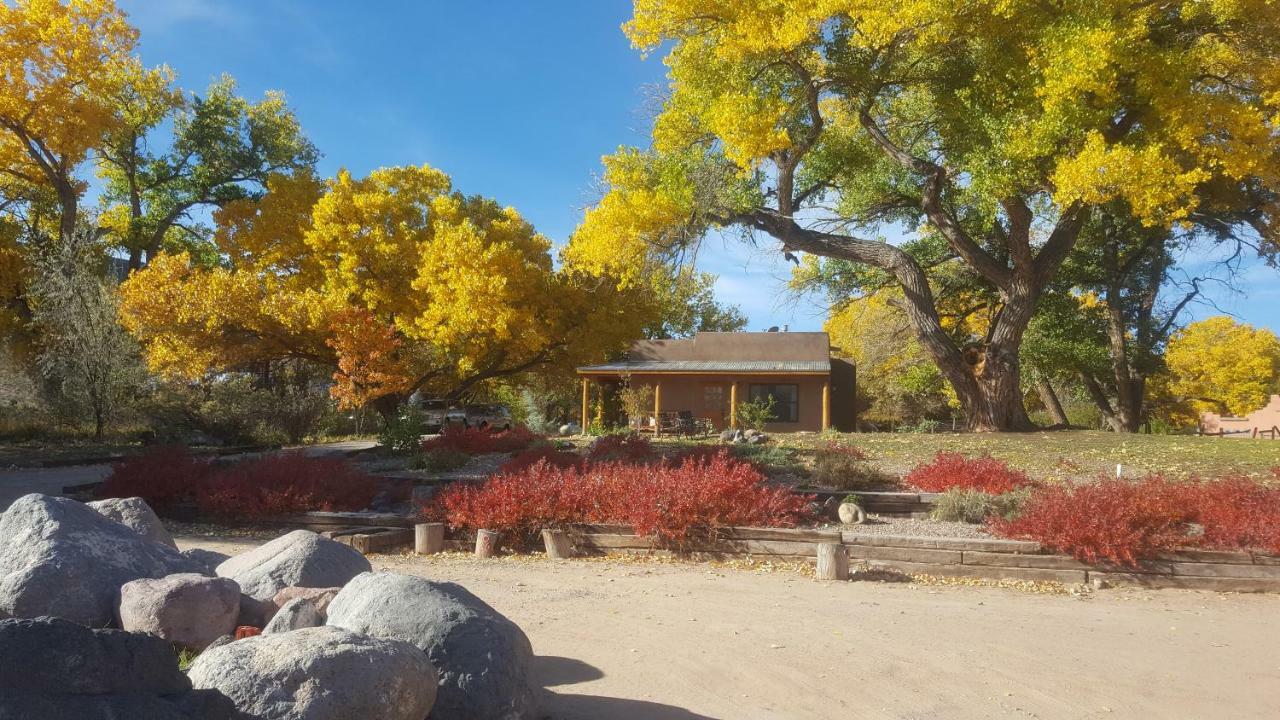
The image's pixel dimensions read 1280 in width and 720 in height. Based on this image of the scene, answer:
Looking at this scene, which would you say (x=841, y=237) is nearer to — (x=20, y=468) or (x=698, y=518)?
(x=698, y=518)

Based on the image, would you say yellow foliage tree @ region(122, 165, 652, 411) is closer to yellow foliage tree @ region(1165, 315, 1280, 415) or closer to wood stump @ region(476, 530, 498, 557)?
wood stump @ region(476, 530, 498, 557)

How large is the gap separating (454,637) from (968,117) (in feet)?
50.7

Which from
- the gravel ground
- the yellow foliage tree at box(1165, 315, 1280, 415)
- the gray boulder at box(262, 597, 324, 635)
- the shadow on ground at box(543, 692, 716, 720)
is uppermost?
the yellow foliage tree at box(1165, 315, 1280, 415)

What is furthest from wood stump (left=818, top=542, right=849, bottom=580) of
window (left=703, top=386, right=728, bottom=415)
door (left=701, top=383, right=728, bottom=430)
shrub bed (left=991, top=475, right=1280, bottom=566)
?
window (left=703, top=386, right=728, bottom=415)

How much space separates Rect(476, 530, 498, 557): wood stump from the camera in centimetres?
840

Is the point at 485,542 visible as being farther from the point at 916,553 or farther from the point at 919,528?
the point at 919,528

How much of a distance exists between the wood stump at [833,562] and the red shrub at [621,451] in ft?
16.3

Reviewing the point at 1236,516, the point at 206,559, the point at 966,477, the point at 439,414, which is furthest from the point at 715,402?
the point at 206,559

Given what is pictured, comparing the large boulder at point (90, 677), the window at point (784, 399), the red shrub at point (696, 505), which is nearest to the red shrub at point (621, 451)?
the red shrub at point (696, 505)

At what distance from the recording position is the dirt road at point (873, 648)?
4.53m

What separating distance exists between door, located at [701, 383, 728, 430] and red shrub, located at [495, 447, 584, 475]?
54.8ft

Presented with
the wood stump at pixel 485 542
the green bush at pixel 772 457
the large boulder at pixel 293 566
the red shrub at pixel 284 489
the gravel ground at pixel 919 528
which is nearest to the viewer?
the large boulder at pixel 293 566

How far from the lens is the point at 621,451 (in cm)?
1342

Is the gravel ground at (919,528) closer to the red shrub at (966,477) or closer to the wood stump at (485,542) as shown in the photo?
the red shrub at (966,477)
